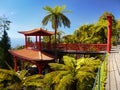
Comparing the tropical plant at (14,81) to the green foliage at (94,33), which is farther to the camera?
the green foliage at (94,33)

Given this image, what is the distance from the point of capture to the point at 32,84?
1517 cm

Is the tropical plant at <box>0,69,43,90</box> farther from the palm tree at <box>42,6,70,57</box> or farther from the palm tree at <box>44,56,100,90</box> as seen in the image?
the palm tree at <box>42,6,70,57</box>

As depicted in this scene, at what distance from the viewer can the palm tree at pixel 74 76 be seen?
13.0 metres

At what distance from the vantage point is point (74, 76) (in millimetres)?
13766

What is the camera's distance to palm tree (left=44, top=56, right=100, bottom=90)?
1297 cm

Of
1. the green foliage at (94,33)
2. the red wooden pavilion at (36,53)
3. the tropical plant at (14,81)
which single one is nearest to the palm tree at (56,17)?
the red wooden pavilion at (36,53)

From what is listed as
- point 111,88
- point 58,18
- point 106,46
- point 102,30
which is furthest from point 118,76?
point 102,30

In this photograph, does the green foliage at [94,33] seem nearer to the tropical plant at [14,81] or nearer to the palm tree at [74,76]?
the palm tree at [74,76]

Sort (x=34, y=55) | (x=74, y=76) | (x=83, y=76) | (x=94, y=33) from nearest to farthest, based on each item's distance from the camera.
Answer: (x=83, y=76)
(x=74, y=76)
(x=34, y=55)
(x=94, y=33)

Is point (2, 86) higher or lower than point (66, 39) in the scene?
lower

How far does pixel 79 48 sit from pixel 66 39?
17.9 m

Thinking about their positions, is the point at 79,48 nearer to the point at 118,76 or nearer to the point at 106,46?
the point at 106,46

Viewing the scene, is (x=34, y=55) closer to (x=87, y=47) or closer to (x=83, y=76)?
(x=87, y=47)

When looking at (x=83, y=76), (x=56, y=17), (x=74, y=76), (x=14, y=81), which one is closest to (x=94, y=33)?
(x=56, y=17)
